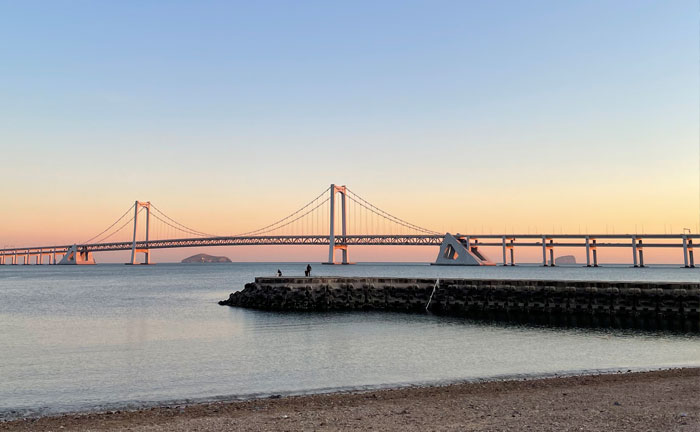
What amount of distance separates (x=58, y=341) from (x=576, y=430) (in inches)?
606

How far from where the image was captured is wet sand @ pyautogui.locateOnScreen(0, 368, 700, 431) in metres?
7.06

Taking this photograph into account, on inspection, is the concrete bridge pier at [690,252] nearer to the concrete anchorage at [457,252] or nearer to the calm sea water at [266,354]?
the concrete anchorage at [457,252]

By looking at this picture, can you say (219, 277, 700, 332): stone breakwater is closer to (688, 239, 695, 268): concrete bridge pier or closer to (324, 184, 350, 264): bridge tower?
(324, 184, 350, 264): bridge tower

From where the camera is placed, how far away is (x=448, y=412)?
791cm

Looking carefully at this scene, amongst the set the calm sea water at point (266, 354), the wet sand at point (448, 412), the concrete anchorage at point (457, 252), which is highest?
the concrete anchorage at point (457, 252)

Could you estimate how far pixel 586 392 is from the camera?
9.24m

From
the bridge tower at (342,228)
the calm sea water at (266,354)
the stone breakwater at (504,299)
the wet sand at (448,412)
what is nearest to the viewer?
the wet sand at (448,412)

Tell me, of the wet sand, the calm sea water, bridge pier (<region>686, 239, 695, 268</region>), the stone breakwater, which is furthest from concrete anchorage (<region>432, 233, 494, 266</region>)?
the wet sand

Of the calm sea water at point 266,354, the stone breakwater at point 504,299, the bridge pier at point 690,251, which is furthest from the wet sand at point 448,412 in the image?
the bridge pier at point 690,251

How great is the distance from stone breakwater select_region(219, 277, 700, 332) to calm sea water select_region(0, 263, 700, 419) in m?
2.99

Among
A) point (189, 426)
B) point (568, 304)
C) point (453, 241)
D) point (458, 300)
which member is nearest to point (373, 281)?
point (458, 300)

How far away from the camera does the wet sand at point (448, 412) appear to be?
706cm

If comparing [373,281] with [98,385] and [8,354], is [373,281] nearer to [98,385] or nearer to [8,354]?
[8,354]

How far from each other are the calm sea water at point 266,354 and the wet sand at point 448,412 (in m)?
1.15
